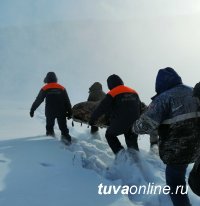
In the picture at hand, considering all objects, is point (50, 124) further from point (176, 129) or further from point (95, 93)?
point (176, 129)

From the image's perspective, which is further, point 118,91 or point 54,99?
point 54,99

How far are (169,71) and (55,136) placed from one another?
232 inches

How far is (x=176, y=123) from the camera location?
4383 mm

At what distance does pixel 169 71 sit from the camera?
15.6 feet

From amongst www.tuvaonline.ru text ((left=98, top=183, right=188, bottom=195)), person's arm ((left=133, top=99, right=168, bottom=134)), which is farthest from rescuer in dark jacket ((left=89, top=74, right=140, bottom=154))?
person's arm ((left=133, top=99, right=168, bottom=134))

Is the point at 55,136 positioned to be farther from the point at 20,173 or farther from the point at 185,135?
the point at 185,135

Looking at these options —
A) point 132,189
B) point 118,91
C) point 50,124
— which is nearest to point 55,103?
point 50,124

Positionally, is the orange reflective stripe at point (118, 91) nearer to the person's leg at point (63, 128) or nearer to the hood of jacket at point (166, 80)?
the hood of jacket at point (166, 80)

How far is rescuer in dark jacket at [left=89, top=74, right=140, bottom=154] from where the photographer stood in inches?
285

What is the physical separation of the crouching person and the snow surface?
774 millimetres

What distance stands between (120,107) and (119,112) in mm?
102

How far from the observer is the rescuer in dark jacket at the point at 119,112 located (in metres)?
7.24

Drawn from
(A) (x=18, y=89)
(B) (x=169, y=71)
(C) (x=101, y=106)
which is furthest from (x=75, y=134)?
(A) (x=18, y=89)

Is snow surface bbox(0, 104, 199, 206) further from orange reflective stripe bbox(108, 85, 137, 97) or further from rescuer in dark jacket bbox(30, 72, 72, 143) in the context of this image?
orange reflective stripe bbox(108, 85, 137, 97)
